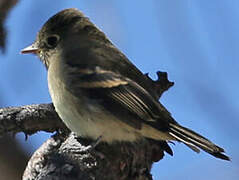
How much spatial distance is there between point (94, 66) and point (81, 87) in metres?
0.21

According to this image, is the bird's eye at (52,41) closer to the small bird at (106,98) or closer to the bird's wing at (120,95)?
the small bird at (106,98)

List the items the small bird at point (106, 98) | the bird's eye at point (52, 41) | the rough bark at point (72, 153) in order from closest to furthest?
the rough bark at point (72, 153) → the small bird at point (106, 98) → the bird's eye at point (52, 41)

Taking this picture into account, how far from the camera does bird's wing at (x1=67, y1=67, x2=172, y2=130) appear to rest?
13.5ft

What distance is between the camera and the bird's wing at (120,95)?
13.5 ft

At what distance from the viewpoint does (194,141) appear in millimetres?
3980

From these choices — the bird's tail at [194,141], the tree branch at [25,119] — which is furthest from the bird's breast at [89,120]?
the bird's tail at [194,141]

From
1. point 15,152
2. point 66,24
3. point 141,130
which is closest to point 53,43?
point 66,24

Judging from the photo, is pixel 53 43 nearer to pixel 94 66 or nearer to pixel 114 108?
pixel 94 66

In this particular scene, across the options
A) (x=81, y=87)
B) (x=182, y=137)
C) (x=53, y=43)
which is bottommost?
(x=182, y=137)

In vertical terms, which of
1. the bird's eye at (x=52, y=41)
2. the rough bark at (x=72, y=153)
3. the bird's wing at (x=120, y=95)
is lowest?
the rough bark at (x=72, y=153)

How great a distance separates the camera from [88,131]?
171 inches

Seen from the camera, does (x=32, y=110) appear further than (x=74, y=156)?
Yes

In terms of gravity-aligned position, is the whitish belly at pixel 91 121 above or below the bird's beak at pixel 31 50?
below

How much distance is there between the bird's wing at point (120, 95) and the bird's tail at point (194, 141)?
0.09 m
